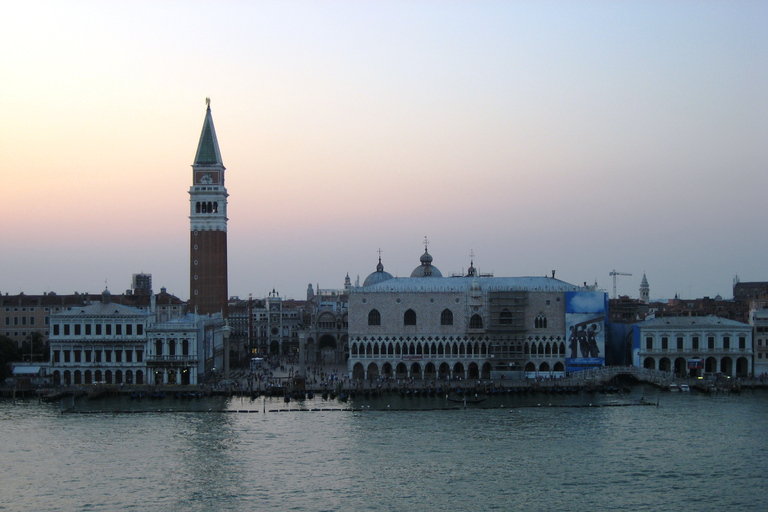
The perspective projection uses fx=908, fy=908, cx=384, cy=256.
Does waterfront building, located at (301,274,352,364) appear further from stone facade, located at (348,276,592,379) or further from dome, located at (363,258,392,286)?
stone facade, located at (348,276,592,379)

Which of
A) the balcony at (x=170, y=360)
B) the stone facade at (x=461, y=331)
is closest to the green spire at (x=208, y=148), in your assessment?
the stone facade at (x=461, y=331)

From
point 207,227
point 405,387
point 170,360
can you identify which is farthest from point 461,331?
point 207,227

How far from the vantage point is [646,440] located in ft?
135

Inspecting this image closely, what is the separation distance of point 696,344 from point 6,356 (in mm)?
46292

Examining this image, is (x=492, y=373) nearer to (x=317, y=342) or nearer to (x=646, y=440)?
(x=646, y=440)

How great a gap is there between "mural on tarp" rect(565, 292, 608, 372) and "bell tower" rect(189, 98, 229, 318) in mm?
27684

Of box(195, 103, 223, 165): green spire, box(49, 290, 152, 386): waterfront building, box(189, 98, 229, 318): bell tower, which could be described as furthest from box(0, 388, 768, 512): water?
box(195, 103, 223, 165): green spire

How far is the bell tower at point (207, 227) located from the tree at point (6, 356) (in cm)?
1425

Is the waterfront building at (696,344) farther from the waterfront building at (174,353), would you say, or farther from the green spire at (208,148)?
the green spire at (208,148)

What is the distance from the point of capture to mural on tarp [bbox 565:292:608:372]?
201ft

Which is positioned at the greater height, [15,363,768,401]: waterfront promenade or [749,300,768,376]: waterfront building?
[749,300,768,376]: waterfront building

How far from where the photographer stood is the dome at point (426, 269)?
74.2 metres

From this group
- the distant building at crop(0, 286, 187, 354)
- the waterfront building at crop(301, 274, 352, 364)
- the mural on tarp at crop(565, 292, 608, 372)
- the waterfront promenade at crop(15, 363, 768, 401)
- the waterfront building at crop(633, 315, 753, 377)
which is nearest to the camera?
the waterfront promenade at crop(15, 363, 768, 401)

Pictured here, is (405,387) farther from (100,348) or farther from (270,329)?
(270,329)
